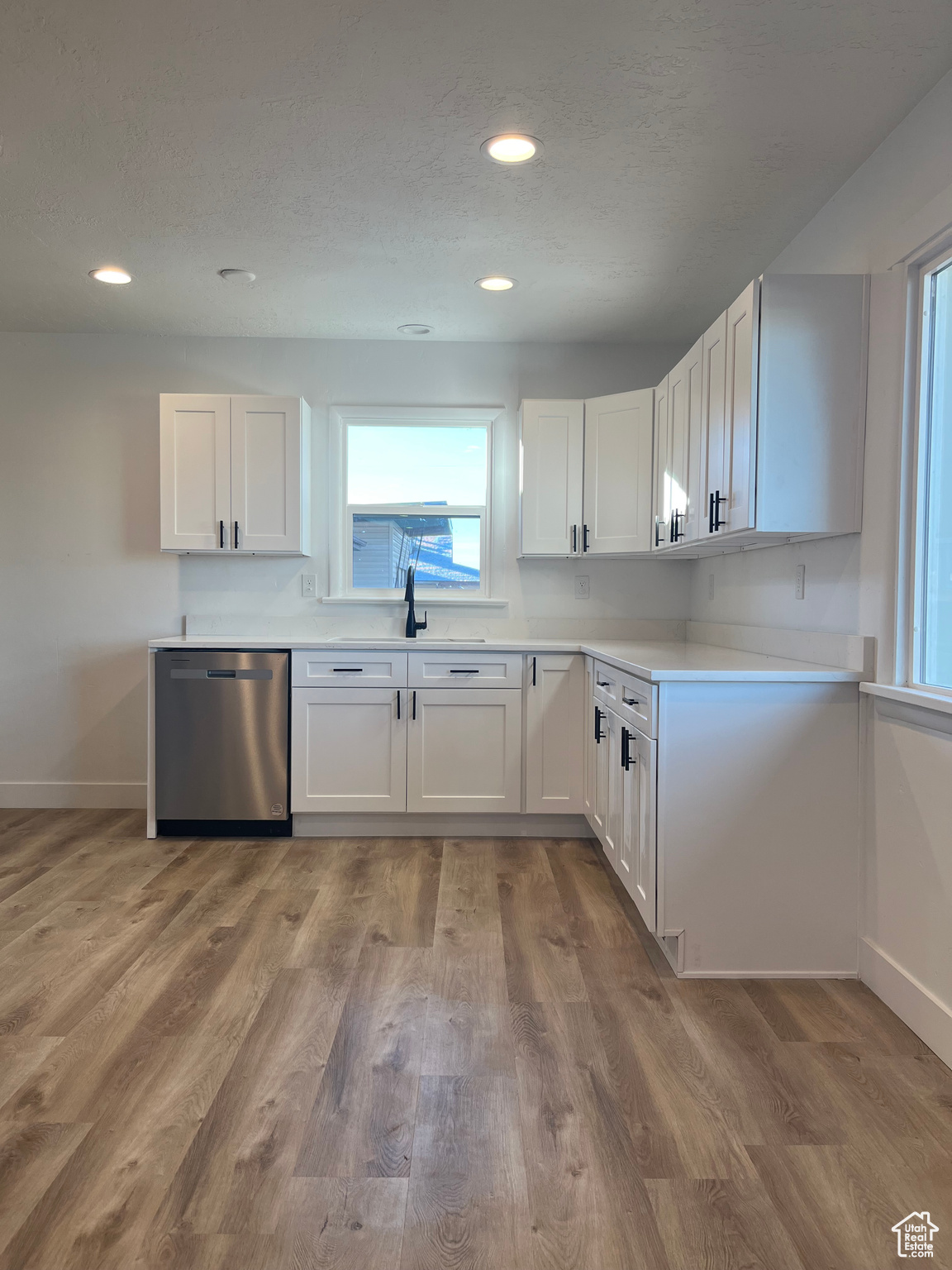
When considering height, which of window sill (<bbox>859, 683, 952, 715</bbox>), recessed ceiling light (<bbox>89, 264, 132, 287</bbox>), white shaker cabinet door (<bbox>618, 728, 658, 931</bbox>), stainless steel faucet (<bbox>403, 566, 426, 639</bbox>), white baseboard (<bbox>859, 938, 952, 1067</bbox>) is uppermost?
recessed ceiling light (<bbox>89, 264, 132, 287</bbox>)

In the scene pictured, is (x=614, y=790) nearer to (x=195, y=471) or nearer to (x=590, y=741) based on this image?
(x=590, y=741)

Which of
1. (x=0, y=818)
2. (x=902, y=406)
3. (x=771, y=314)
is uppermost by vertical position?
(x=771, y=314)

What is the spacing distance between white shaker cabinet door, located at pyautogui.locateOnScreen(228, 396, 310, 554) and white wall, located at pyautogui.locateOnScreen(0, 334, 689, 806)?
1.05 ft

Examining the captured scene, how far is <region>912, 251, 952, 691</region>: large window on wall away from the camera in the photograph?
2.05 m

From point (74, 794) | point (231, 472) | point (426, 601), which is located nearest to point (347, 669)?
point (426, 601)

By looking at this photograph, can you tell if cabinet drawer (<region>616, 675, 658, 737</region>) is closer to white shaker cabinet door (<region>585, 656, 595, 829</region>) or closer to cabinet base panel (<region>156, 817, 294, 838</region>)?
white shaker cabinet door (<region>585, 656, 595, 829</region>)

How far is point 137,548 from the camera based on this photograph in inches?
169

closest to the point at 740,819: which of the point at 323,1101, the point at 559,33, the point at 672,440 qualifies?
the point at 323,1101

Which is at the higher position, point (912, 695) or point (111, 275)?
point (111, 275)

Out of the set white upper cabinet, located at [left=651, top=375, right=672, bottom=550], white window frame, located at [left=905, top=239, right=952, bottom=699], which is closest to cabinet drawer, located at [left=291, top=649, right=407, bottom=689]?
→ white upper cabinet, located at [left=651, top=375, right=672, bottom=550]

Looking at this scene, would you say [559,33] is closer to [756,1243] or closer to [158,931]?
[756,1243]

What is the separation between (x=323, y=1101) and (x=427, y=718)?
2091mm

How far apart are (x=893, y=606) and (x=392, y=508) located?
2.70m

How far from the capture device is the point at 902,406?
85.7 inches
